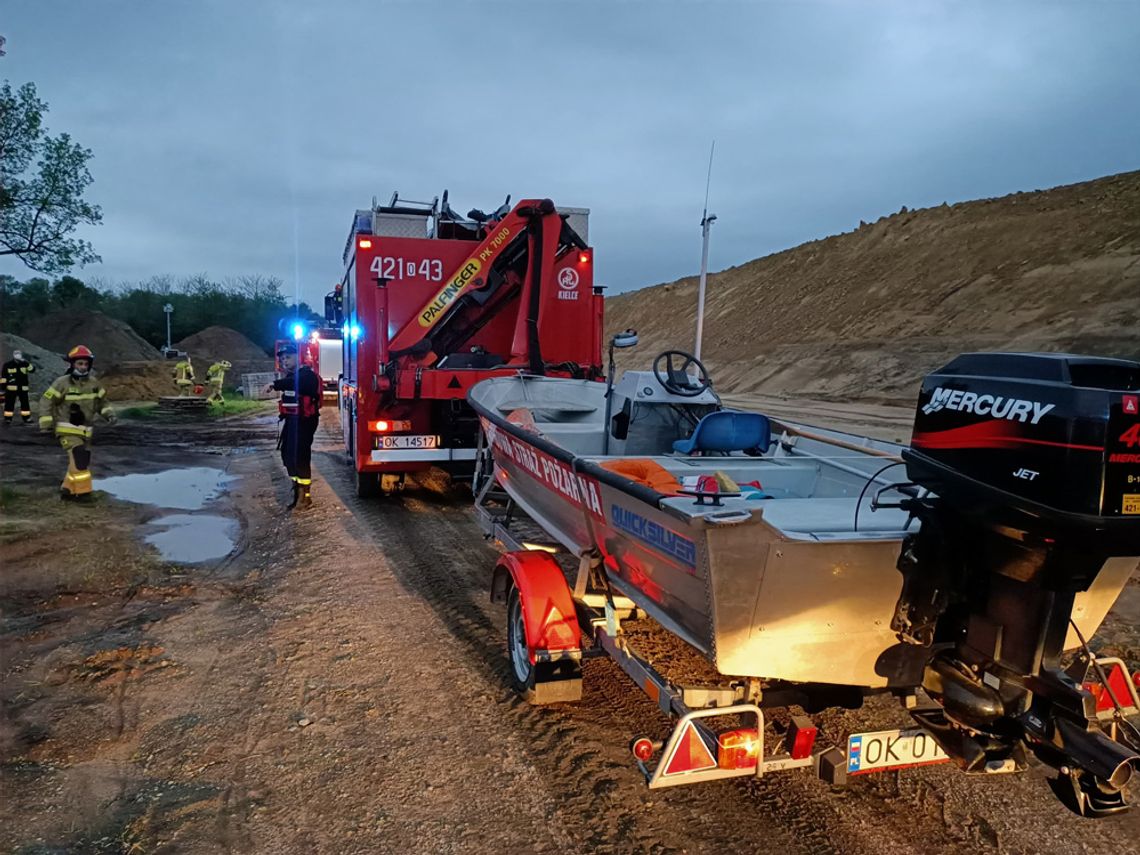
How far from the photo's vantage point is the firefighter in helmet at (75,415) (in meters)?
7.80

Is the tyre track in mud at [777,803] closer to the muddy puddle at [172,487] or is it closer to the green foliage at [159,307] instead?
the muddy puddle at [172,487]

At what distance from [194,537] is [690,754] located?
577 centimetres

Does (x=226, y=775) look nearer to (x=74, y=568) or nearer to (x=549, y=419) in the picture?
(x=74, y=568)

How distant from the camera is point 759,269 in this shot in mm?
46688

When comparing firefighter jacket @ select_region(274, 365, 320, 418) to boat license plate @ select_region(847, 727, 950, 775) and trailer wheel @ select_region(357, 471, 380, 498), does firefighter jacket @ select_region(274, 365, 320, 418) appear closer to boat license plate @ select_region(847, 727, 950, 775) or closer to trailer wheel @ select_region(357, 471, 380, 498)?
trailer wheel @ select_region(357, 471, 380, 498)

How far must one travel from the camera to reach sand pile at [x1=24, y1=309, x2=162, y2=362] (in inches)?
1390

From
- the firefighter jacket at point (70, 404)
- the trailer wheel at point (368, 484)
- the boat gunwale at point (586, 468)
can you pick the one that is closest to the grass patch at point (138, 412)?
the firefighter jacket at point (70, 404)

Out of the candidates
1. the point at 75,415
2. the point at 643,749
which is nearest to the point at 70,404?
the point at 75,415

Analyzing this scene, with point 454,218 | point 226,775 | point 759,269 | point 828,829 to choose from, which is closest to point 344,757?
point 226,775

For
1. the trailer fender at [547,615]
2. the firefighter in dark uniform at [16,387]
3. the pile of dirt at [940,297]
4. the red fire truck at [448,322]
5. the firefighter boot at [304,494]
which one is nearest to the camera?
the trailer fender at [547,615]

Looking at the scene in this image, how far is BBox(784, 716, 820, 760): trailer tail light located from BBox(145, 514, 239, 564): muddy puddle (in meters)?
5.06

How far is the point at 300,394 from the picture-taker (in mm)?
7750

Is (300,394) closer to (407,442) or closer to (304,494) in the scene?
(304,494)

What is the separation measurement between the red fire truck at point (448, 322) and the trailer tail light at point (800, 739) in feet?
17.6
